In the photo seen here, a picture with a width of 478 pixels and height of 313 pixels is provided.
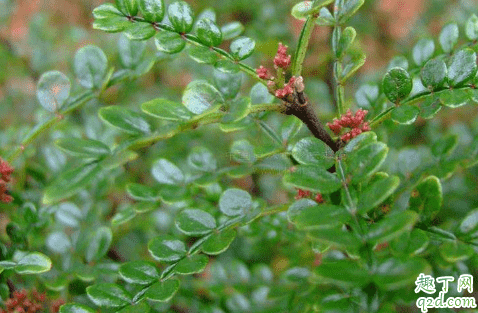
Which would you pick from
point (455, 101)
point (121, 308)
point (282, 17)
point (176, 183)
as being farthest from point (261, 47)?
point (282, 17)

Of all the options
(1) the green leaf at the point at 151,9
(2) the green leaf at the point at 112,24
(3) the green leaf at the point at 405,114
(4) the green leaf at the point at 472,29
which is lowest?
(3) the green leaf at the point at 405,114

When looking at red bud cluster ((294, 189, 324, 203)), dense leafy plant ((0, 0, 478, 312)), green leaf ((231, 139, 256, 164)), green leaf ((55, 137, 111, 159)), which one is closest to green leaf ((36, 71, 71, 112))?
dense leafy plant ((0, 0, 478, 312))

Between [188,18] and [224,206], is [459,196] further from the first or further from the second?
[188,18]

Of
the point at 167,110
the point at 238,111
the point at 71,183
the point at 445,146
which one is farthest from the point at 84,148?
the point at 445,146

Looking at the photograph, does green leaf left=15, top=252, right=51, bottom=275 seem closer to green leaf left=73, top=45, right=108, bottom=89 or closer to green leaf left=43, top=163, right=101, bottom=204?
green leaf left=43, top=163, right=101, bottom=204

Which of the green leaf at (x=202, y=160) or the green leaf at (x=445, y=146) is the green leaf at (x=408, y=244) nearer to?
the green leaf at (x=445, y=146)

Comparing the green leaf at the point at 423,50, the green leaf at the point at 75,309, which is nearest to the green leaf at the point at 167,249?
the green leaf at the point at 75,309

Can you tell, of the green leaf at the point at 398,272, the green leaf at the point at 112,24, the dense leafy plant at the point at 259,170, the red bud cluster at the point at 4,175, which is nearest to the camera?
the green leaf at the point at 398,272

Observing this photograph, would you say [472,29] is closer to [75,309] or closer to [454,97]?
[454,97]
